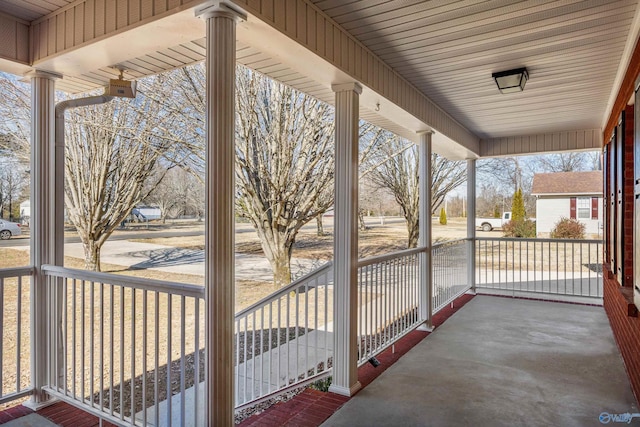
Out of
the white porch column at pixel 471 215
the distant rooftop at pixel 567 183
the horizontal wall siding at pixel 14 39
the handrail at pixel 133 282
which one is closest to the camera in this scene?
the handrail at pixel 133 282

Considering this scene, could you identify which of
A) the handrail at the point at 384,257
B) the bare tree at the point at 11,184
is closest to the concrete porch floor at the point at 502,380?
the handrail at the point at 384,257

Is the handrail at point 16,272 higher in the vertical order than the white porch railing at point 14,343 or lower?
higher

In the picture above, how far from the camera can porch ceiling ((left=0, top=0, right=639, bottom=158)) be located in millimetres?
2258

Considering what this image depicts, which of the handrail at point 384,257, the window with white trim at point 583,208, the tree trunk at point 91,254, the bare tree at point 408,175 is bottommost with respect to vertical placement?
the tree trunk at point 91,254

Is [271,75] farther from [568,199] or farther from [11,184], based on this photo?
[568,199]

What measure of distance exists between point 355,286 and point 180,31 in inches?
82.4

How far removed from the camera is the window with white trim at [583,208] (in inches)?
506

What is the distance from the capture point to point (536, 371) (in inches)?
135

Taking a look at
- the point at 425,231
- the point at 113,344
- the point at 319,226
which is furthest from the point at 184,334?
the point at 319,226

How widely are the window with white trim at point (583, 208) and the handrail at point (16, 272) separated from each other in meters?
14.8

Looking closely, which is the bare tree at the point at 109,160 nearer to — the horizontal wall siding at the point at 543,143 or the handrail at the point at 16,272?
the handrail at the point at 16,272

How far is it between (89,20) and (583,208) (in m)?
14.7

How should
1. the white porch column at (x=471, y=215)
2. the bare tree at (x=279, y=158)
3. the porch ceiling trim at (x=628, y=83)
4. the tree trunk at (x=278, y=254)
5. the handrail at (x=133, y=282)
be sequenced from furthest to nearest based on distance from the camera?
the tree trunk at (x=278, y=254), the bare tree at (x=279, y=158), the white porch column at (x=471, y=215), the porch ceiling trim at (x=628, y=83), the handrail at (x=133, y=282)

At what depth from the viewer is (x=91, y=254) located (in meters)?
6.96
